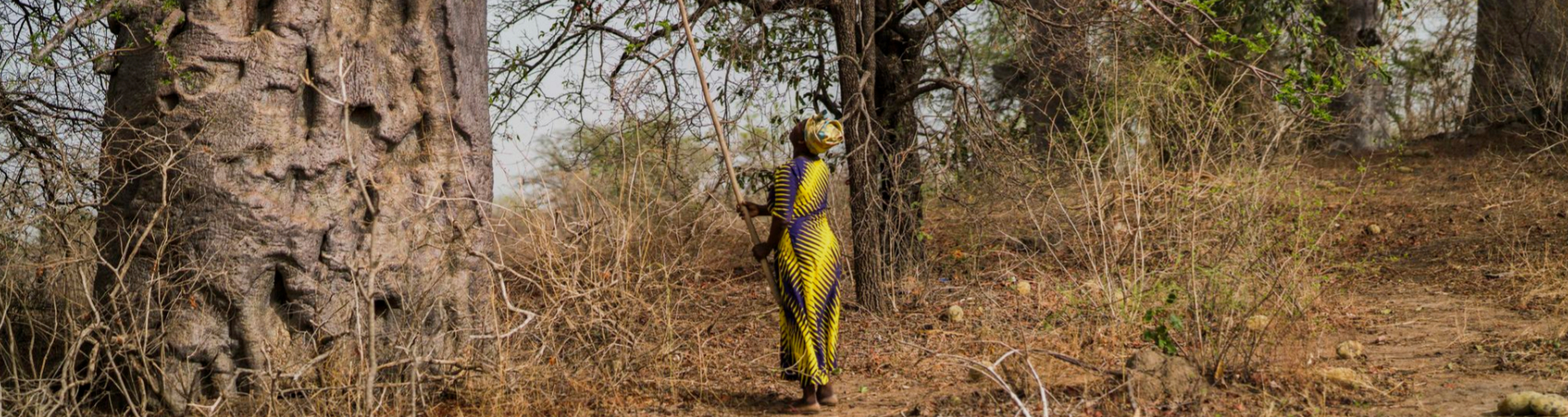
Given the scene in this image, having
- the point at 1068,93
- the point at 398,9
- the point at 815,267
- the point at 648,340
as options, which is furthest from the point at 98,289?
the point at 1068,93

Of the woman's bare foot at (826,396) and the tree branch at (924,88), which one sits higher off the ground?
the tree branch at (924,88)

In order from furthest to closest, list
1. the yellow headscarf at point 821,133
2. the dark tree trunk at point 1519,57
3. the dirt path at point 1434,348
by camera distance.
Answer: the dark tree trunk at point 1519,57, the dirt path at point 1434,348, the yellow headscarf at point 821,133

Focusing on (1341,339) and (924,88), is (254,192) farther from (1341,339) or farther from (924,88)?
(1341,339)

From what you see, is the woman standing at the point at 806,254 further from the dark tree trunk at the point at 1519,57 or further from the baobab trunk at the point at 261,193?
the dark tree trunk at the point at 1519,57

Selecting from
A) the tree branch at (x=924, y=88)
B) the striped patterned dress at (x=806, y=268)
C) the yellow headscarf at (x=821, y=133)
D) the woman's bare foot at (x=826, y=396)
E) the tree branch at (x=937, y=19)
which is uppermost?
the tree branch at (x=937, y=19)

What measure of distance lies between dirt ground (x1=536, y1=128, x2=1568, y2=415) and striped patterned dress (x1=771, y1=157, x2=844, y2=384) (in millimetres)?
404

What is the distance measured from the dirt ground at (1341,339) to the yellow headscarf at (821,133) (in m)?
1.24

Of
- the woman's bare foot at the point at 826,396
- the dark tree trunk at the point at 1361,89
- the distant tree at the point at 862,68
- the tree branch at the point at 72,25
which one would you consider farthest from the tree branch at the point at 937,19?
the dark tree trunk at the point at 1361,89

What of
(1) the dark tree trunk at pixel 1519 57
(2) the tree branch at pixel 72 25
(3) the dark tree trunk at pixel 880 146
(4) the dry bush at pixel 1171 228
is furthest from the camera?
(1) the dark tree trunk at pixel 1519 57

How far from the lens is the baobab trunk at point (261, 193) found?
6664 millimetres

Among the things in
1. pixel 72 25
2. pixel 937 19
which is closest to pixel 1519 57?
pixel 937 19

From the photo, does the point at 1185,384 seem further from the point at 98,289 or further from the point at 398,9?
the point at 98,289

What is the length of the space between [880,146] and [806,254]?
2.99 metres

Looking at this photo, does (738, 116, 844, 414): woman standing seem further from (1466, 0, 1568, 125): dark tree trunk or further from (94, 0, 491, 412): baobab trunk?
(1466, 0, 1568, 125): dark tree trunk
